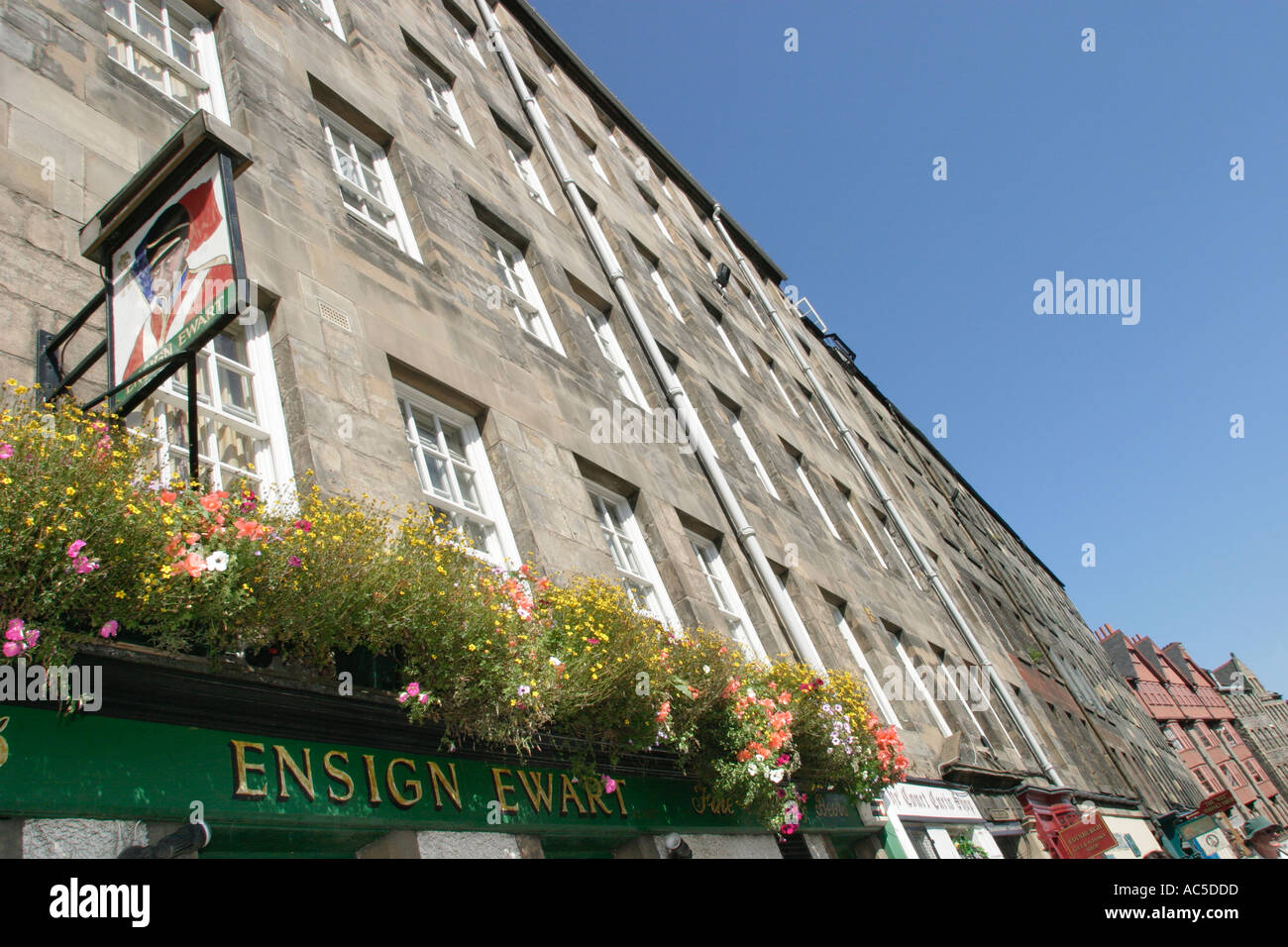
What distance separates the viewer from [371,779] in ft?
18.1

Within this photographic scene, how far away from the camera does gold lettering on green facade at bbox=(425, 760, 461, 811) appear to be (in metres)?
5.89

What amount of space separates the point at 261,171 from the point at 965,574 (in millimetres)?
27040

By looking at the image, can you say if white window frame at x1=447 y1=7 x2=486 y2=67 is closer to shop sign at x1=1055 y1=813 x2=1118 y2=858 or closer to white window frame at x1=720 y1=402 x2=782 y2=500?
white window frame at x1=720 y1=402 x2=782 y2=500

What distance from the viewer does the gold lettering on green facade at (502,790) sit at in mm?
6309

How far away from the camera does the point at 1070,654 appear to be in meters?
40.8

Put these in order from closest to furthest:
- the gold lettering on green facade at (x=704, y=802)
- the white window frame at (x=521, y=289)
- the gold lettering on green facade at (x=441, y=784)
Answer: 1. the gold lettering on green facade at (x=441, y=784)
2. the gold lettering on green facade at (x=704, y=802)
3. the white window frame at (x=521, y=289)

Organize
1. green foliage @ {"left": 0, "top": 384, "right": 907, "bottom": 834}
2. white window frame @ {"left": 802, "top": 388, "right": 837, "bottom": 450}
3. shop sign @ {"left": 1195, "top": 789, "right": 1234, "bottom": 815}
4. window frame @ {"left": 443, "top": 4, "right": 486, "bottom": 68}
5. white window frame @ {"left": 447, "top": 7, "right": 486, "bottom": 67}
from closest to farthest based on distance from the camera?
→ green foliage @ {"left": 0, "top": 384, "right": 907, "bottom": 834}, white window frame @ {"left": 447, "top": 7, "right": 486, "bottom": 67}, window frame @ {"left": 443, "top": 4, "right": 486, "bottom": 68}, white window frame @ {"left": 802, "top": 388, "right": 837, "bottom": 450}, shop sign @ {"left": 1195, "top": 789, "right": 1234, "bottom": 815}

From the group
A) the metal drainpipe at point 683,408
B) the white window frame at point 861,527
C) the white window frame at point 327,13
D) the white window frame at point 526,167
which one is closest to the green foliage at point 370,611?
the metal drainpipe at point 683,408

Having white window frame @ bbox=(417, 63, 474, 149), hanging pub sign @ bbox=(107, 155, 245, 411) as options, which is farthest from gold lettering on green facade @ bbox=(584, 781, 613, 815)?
white window frame @ bbox=(417, 63, 474, 149)

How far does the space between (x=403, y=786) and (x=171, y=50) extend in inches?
323

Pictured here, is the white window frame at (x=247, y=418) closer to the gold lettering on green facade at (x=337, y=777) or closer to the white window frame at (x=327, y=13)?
the gold lettering on green facade at (x=337, y=777)

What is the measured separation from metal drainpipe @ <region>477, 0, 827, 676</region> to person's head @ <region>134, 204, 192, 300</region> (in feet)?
27.1

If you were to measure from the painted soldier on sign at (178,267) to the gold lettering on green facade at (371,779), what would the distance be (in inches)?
104

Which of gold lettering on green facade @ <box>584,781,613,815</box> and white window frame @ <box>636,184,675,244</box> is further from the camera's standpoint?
white window frame @ <box>636,184,675,244</box>
